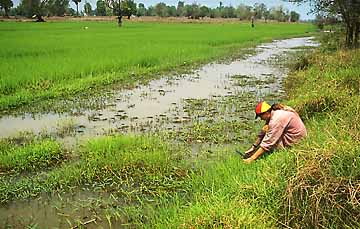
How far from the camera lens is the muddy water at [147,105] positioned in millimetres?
7016

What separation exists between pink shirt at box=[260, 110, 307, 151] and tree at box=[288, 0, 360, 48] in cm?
1151

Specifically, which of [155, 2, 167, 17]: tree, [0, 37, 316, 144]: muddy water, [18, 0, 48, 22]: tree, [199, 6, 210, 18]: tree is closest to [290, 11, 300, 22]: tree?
[199, 6, 210, 18]: tree

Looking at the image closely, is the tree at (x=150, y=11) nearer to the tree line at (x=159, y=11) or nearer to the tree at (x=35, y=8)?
the tree line at (x=159, y=11)

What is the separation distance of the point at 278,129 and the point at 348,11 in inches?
496

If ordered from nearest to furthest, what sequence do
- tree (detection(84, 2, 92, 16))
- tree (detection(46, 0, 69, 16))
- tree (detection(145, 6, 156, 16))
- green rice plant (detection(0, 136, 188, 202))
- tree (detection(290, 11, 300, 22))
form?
green rice plant (detection(0, 136, 188, 202)) < tree (detection(46, 0, 69, 16)) < tree (detection(290, 11, 300, 22)) < tree (detection(84, 2, 92, 16)) < tree (detection(145, 6, 156, 16))

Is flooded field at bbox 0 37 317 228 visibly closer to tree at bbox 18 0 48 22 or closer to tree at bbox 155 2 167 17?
tree at bbox 18 0 48 22

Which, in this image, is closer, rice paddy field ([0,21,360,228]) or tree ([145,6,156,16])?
rice paddy field ([0,21,360,228])

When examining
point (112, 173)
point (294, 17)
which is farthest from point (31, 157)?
point (294, 17)

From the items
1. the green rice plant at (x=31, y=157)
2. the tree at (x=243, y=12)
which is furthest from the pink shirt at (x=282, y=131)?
the tree at (x=243, y=12)

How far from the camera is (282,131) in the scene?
4.48 m

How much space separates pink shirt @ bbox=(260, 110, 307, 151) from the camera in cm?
444

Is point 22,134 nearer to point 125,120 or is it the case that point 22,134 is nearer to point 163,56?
point 125,120

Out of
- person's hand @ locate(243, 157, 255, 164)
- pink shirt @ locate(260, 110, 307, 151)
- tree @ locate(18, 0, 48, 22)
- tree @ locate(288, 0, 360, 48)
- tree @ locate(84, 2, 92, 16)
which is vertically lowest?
person's hand @ locate(243, 157, 255, 164)

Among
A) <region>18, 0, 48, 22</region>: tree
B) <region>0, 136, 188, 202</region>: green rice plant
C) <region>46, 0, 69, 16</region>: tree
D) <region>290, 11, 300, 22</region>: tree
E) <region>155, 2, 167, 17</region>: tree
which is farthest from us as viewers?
<region>290, 11, 300, 22</region>: tree
